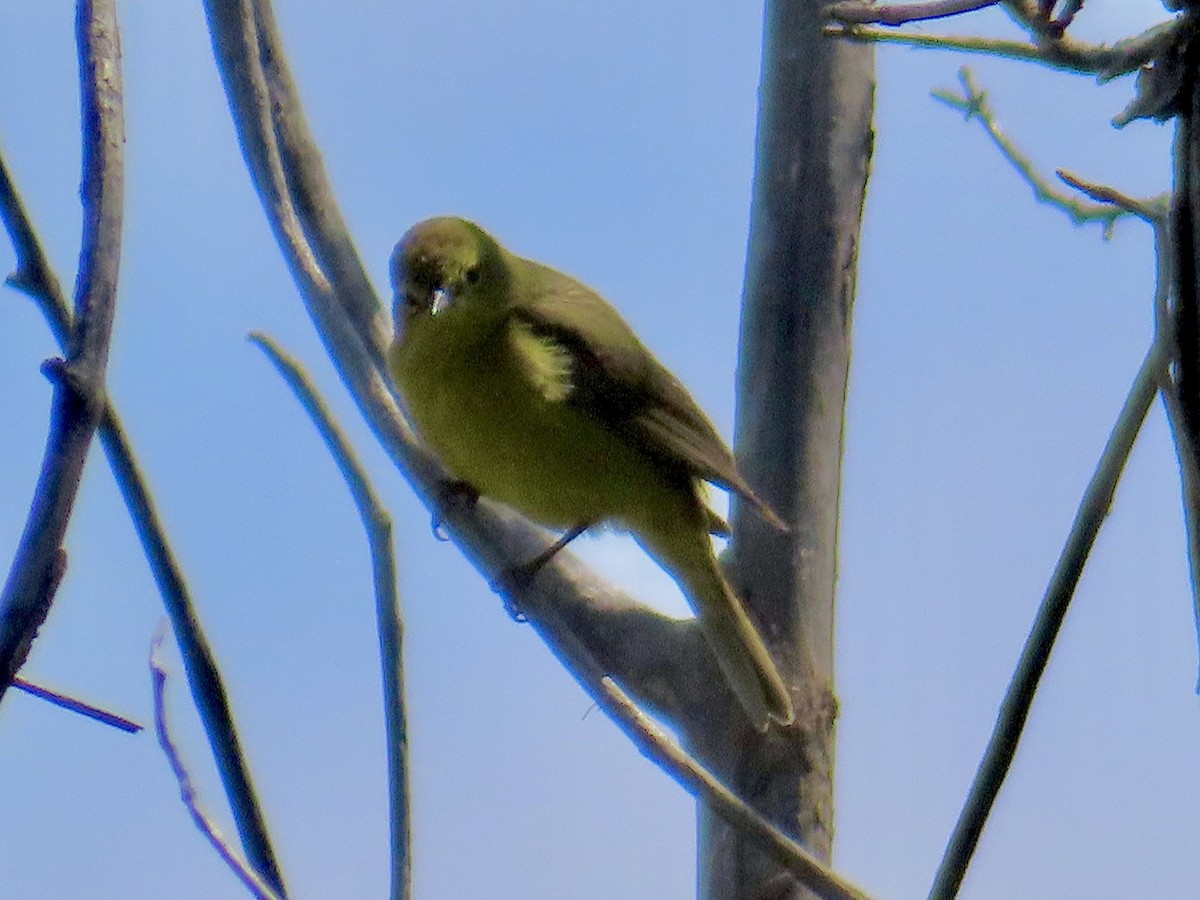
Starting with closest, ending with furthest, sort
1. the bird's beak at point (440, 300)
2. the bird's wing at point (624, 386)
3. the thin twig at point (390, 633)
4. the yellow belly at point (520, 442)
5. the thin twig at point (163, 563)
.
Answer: the thin twig at point (163, 563) < the thin twig at point (390, 633) < the yellow belly at point (520, 442) < the bird's wing at point (624, 386) < the bird's beak at point (440, 300)

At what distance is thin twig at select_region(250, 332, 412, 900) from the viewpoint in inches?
54.4

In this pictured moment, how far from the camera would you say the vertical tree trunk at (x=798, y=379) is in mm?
2957

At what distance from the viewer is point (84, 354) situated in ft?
3.12

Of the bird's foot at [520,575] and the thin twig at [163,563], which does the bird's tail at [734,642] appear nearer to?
the bird's foot at [520,575]

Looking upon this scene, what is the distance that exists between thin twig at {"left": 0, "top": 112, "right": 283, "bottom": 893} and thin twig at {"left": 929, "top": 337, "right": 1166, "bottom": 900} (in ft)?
1.86

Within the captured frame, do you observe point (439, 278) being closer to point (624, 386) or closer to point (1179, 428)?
point (624, 386)

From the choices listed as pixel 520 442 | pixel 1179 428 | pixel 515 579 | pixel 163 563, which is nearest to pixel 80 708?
pixel 163 563

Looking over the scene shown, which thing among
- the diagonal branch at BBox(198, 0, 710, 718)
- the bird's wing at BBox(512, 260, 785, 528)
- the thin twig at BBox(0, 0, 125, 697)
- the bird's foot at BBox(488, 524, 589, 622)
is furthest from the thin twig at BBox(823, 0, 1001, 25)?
the bird's wing at BBox(512, 260, 785, 528)

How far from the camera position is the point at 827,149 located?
336 centimetres

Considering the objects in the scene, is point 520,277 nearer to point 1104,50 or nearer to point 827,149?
point 827,149

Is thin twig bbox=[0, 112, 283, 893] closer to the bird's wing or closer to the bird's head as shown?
the bird's wing

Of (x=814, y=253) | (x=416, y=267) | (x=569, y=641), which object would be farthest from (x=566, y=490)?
(x=569, y=641)

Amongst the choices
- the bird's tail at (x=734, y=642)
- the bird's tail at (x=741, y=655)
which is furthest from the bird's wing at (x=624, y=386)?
the bird's tail at (x=741, y=655)

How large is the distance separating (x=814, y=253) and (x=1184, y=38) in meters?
2.41
